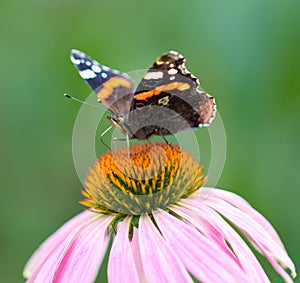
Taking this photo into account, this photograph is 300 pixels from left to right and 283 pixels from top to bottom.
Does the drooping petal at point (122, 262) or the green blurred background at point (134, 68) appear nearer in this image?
the drooping petal at point (122, 262)

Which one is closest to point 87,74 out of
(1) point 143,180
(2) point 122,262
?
(1) point 143,180

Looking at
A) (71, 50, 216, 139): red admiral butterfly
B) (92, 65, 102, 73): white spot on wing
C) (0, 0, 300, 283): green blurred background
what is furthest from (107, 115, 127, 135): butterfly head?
(0, 0, 300, 283): green blurred background

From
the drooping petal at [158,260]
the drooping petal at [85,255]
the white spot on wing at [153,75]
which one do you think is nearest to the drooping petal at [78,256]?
the drooping petal at [85,255]

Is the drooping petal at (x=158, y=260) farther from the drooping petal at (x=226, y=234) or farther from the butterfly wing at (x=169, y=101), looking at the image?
the butterfly wing at (x=169, y=101)

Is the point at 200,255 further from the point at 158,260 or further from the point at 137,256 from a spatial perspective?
the point at 137,256

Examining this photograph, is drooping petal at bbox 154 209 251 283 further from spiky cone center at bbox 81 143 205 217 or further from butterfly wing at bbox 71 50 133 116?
butterfly wing at bbox 71 50 133 116
